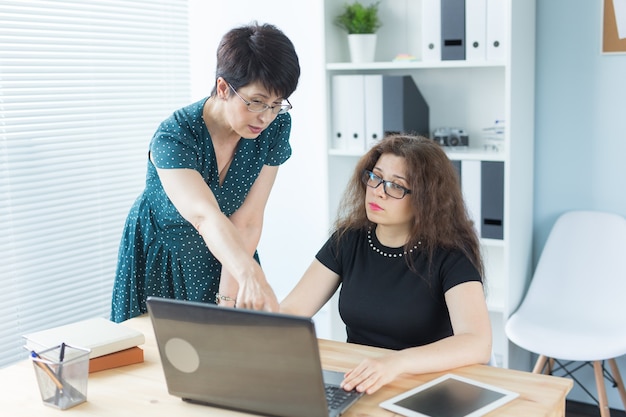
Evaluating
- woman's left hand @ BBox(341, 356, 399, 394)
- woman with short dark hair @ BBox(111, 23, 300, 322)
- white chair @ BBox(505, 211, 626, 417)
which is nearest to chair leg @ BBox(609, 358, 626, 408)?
white chair @ BBox(505, 211, 626, 417)

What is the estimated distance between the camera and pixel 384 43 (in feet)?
11.5

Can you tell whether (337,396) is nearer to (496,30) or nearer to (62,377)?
(62,377)

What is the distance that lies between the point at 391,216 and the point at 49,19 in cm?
187

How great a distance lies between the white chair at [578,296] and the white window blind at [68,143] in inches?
72.1

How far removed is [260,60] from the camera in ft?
6.31

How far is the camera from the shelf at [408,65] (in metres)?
3.05

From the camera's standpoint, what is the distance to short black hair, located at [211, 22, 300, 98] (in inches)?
75.7

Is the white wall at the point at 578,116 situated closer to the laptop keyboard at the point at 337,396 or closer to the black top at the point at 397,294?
the black top at the point at 397,294

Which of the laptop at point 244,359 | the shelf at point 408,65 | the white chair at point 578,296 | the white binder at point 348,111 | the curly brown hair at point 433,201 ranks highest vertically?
the shelf at point 408,65

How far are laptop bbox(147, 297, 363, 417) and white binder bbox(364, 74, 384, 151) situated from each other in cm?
186

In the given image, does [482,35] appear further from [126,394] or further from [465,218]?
[126,394]

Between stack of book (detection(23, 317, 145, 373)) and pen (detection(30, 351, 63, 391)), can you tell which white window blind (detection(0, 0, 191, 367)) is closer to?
stack of book (detection(23, 317, 145, 373))

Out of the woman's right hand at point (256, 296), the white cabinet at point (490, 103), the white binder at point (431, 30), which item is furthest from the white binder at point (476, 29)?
the woman's right hand at point (256, 296)

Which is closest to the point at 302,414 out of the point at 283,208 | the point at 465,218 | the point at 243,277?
the point at 243,277
